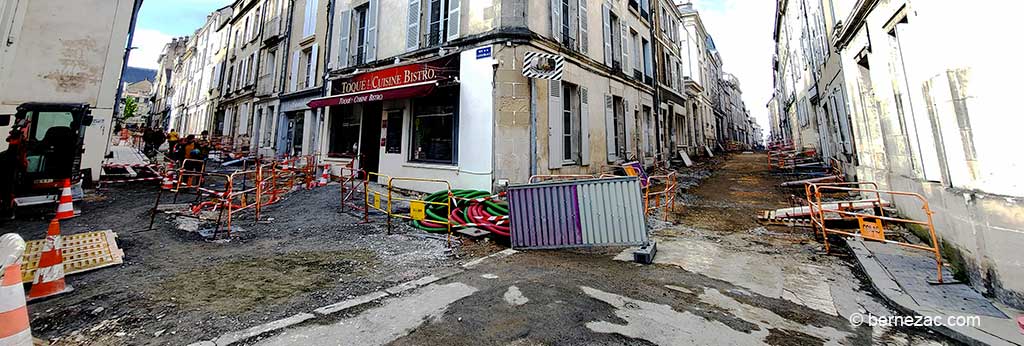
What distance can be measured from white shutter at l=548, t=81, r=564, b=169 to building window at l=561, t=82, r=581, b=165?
63 centimetres

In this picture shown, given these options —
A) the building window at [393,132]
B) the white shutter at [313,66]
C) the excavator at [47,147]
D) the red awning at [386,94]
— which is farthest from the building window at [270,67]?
the building window at [393,132]

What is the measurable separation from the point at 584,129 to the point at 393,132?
18.9 feet

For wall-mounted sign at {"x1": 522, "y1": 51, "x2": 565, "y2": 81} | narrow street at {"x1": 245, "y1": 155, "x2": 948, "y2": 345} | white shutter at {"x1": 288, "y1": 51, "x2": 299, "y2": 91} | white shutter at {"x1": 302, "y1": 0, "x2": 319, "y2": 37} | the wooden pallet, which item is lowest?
narrow street at {"x1": 245, "y1": 155, "x2": 948, "y2": 345}

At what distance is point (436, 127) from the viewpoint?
31.1 ft

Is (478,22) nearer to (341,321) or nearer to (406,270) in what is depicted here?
(406,270)

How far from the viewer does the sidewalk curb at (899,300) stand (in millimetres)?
2527

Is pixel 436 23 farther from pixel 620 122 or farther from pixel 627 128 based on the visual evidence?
pixel 627 128

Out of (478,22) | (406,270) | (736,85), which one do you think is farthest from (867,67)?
(736,85)

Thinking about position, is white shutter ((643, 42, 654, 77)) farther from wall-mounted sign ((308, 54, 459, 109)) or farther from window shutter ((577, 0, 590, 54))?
wall-mounted sign ((308, 54, 459, 109))

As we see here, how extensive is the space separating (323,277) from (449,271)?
4.62ft

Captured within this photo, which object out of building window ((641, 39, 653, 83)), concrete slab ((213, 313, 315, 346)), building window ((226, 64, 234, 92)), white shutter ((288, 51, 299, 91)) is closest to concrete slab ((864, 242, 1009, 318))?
concrete slab ((213, 313, 315, 346))

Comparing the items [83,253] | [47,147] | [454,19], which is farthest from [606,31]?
[47,147]

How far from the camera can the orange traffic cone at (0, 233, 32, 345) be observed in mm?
1788

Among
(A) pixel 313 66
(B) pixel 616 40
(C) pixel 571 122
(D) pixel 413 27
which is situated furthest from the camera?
(A) pixel 313 66
